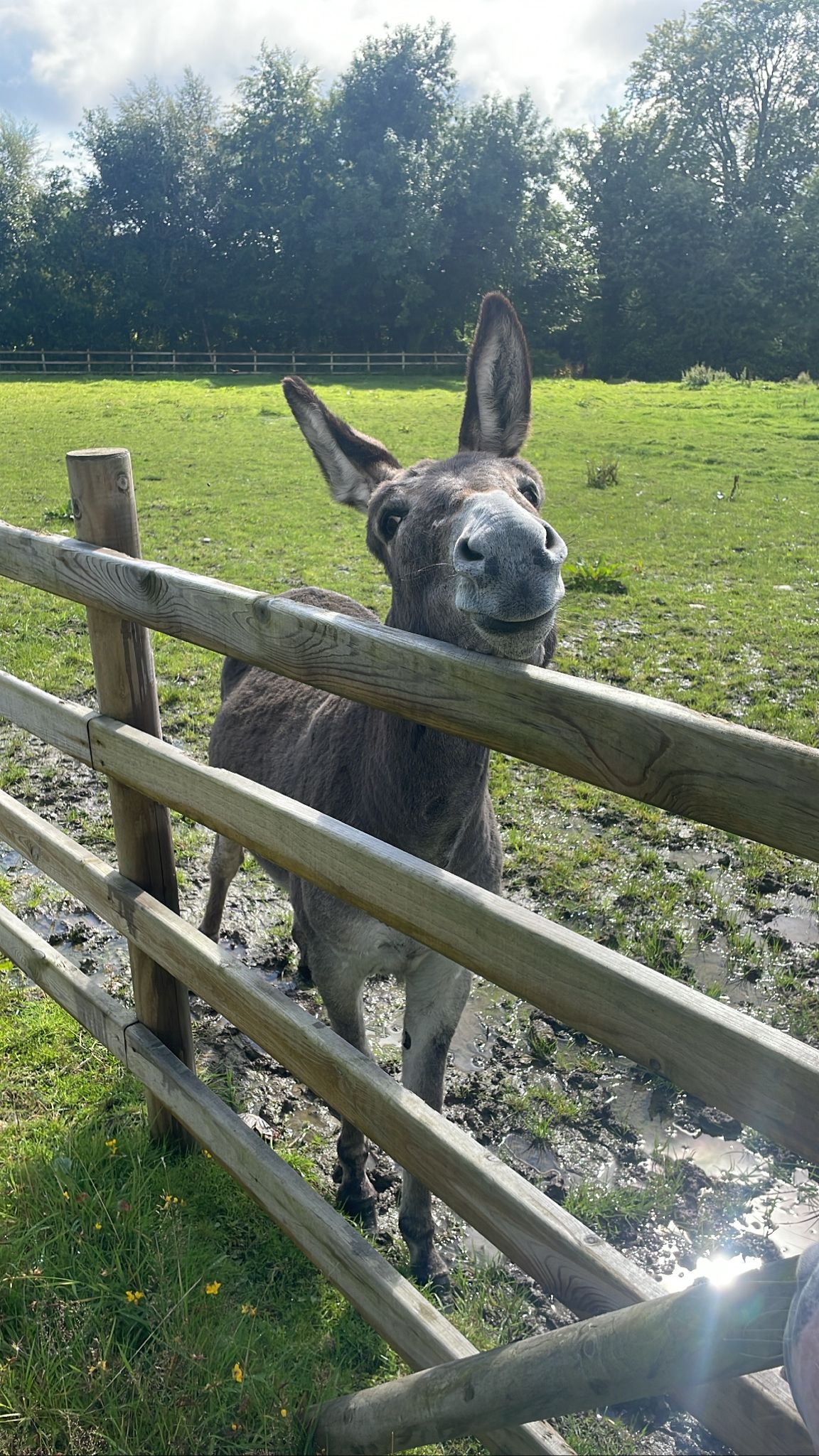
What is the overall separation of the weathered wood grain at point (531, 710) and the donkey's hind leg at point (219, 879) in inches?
85.4

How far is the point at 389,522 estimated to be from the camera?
9.27ft

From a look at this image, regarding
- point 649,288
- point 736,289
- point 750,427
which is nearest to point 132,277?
point 649,288

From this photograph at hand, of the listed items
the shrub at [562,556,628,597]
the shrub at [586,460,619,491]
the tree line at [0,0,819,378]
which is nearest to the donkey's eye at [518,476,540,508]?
the shrub at [562,556,628,597]

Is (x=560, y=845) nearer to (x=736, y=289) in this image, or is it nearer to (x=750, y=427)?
(x=750, y=427)

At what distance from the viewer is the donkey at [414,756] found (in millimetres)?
2582

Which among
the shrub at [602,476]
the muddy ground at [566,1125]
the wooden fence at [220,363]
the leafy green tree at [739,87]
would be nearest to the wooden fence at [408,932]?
the muddy ground at [566,1125]

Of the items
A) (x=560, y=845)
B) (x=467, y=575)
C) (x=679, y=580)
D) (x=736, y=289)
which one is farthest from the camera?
(x=736, y=289)

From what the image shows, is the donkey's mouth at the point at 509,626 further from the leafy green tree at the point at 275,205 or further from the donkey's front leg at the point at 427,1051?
the leafy green tree at the point at 275,205

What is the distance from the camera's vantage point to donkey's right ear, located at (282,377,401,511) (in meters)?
3.20

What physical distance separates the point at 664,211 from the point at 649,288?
4657 mm

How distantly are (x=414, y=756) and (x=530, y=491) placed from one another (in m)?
0.88

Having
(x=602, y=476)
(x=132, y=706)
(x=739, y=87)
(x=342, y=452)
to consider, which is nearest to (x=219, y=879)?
(x=132, y=706)

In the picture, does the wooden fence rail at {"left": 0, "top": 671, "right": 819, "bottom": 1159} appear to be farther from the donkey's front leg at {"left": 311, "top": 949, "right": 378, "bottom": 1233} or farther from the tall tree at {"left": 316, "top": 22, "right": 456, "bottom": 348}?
the tall tree at {"left": 316, "top": 22, "right": 456, "bottom": 348}

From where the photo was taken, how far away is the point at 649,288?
52.2m
